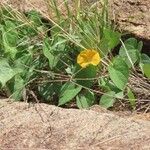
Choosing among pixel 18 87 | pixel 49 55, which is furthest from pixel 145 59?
pixel 18 87

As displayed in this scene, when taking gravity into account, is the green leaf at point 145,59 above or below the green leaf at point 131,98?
above

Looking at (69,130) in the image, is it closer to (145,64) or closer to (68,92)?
(68,92)

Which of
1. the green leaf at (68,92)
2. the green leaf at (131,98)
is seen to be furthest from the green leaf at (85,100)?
the green leaf at (131,98)

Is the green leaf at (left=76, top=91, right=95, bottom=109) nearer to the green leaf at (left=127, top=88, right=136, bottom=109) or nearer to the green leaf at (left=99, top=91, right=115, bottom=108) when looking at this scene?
the green leaf at (left=99, top=91, right=115, bottom=108)

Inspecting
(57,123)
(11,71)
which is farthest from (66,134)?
(11,71)

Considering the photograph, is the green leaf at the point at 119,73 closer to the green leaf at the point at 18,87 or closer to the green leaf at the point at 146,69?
the green leaf at the point at 146,69

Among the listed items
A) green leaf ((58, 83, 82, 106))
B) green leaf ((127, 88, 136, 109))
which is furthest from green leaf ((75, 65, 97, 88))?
green leaf ((127, 88, 136, 109))
